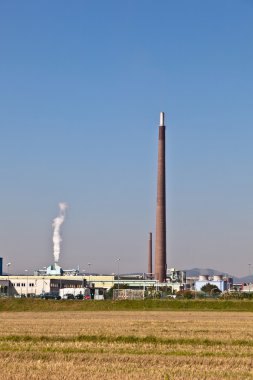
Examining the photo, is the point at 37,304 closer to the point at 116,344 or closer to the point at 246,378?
the point at 116,344

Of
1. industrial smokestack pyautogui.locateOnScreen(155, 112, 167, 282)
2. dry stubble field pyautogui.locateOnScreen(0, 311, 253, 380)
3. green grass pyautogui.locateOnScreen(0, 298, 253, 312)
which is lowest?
dry stubble field pyautogui.locateOnScreen(0, 311, 253, 380)

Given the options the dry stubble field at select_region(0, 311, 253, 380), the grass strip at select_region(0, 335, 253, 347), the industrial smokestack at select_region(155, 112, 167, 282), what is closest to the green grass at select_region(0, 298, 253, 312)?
the industrial smokestack at select_region(155, 112, 167, 282)

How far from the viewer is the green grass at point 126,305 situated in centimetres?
10769

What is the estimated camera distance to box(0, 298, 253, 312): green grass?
10769 cm

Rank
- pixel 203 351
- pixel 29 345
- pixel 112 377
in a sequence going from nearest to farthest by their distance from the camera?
pixel 112 377 < pixel 203 351 < pixel 29 345

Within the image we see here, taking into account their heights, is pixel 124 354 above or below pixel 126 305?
below

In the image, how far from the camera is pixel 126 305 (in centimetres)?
11175

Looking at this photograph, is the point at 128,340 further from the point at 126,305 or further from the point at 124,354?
the point at 126,305

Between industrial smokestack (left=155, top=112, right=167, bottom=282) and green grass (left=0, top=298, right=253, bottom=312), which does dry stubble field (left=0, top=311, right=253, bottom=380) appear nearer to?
green grass (left=0, top=298, right=253, bottom=312)

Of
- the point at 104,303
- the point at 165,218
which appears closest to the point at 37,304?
the point at 104,303

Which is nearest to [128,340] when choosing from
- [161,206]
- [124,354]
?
[124,354]

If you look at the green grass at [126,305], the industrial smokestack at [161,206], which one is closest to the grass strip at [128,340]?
the green grass at [126,305]

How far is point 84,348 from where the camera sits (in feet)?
112

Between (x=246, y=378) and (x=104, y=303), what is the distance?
87.3 m
